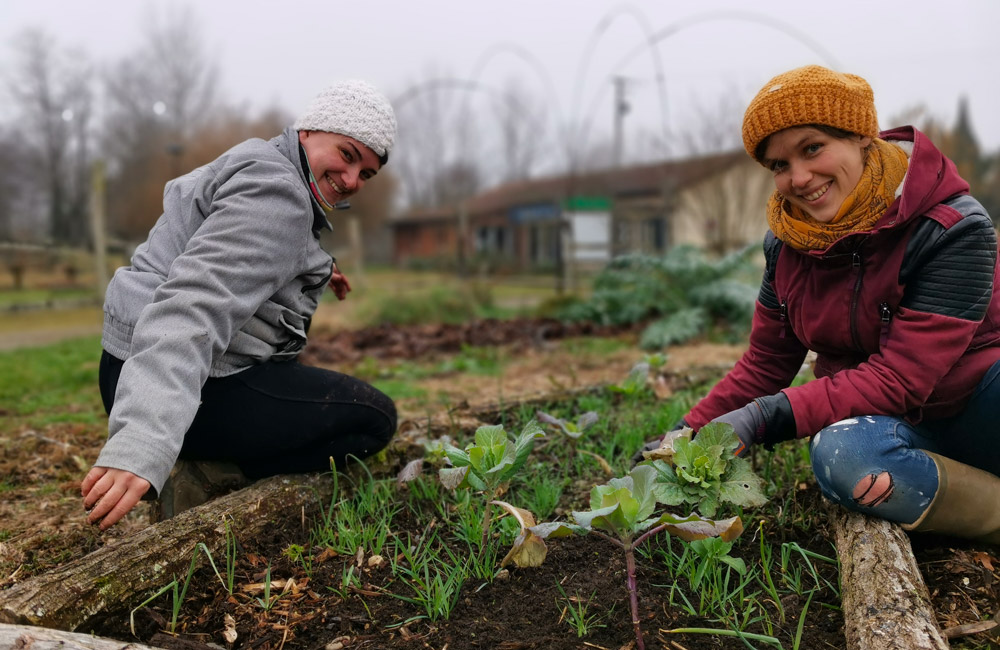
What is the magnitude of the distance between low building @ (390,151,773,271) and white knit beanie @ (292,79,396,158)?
9104mm

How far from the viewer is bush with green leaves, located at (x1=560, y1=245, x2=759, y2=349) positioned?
6730mm

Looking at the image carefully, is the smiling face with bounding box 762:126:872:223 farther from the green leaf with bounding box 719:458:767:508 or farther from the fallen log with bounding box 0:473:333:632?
the fallen log with bounding box 0:473:333:632

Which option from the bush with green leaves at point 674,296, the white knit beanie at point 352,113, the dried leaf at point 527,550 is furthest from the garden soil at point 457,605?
the bush with green leaves at point 674,296

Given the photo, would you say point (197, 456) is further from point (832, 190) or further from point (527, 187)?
point (527, 187)

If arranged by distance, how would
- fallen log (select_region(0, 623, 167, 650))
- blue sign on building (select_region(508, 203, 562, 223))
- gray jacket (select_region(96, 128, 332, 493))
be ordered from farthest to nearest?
blue sign on building (select_region(508, 203, 562, 223))
gray jacket (select_region(96, 128, 332, 493))
fallen log (select_region(0, 623, 167, 650))

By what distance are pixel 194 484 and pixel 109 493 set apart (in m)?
0.60

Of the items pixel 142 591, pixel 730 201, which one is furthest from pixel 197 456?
pixel 730 201

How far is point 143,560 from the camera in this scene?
63.2 inches

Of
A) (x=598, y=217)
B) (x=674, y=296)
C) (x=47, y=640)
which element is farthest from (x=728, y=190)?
(x=47, y=640)

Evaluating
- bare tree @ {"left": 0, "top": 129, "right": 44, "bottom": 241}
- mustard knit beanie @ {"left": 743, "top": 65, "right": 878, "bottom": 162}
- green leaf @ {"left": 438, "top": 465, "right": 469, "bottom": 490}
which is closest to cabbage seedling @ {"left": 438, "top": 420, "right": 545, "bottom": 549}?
green leaf @ {"left": 438, "top": 465, "right": 469, "bottom": 490}

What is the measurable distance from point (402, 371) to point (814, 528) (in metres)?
4.00

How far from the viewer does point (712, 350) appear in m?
5.72

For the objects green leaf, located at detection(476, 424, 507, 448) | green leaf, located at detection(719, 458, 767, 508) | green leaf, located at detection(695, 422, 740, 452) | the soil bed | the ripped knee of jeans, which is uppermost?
green leaf, located at detection(695, 422, 740, 452)

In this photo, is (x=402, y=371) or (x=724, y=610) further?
(x=402, y=371)
